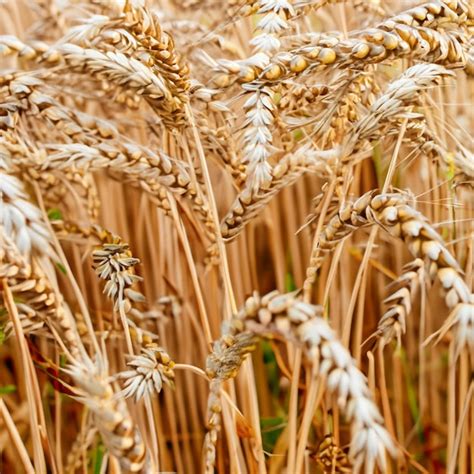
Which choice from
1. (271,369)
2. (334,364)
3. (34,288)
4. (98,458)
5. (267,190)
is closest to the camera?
(334,364)

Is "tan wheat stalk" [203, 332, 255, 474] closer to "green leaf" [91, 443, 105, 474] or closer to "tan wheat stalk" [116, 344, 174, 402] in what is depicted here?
"tan wheat stalk" [116, 344, 174, 402]

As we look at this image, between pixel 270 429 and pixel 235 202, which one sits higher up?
pixel 235 202

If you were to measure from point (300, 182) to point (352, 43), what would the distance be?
0.69 metres

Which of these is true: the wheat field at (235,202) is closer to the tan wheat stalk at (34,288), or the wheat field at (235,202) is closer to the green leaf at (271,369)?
the tan wheat stalk at (34,288)

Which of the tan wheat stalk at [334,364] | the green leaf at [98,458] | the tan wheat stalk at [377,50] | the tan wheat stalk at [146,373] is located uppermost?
the tan wheat stalk at [377,50]

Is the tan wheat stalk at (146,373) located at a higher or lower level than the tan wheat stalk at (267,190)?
lower

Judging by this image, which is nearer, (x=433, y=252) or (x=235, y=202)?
(x=433, y=252)

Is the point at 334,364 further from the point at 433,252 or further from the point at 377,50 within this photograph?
the point at 377,50

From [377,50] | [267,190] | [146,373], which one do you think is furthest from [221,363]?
[377,50]

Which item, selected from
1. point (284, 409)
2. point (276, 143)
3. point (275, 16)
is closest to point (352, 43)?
point (275, 16)

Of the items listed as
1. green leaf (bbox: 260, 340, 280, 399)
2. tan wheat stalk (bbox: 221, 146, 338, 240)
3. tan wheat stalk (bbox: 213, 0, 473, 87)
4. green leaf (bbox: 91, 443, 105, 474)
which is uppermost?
tan wheat stalk (bbox: 213, 0, 473, 87)

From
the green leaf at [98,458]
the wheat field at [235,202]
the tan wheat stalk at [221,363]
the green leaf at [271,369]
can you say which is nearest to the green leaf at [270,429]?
the wheat field at [235,202]

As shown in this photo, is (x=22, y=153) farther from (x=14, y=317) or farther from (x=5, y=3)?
(x=5, y=3)

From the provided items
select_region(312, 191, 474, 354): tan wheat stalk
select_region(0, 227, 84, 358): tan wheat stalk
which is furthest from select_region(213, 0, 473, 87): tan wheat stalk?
select_region(0, 227, 84, 358): tan wheat stalk
